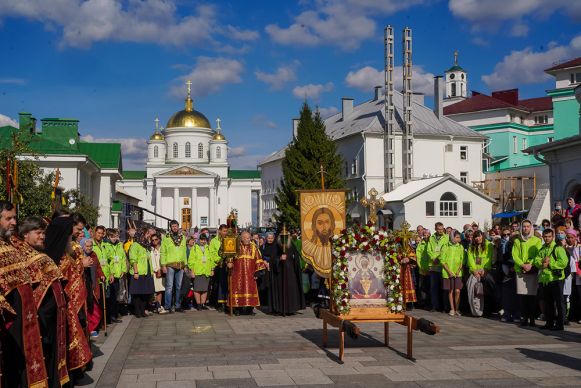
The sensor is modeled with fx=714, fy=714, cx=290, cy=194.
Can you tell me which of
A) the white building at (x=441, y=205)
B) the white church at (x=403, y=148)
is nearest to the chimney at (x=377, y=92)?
the white church at (x=403, y=148)

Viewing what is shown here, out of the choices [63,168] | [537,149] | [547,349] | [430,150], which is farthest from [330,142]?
[547,349]

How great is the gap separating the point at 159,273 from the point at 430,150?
4896 centimetres

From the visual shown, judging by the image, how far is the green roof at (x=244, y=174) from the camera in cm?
10638

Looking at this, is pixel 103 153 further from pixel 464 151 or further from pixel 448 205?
pixel 464 151

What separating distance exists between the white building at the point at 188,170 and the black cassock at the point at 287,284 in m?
75.2

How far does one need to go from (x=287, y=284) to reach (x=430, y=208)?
33.4 m

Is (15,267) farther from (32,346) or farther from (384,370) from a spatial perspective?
(384,370)

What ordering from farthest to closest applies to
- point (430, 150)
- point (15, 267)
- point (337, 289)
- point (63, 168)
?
point (430, 150)
point (63, 168)
point (337, 289)
point (15, 267)

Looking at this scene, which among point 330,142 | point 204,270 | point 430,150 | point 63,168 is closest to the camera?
point 204,270

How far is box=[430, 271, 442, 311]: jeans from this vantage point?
15875 millimetres

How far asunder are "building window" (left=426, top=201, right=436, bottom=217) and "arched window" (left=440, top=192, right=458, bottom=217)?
0.61 m

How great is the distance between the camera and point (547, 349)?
10.0m

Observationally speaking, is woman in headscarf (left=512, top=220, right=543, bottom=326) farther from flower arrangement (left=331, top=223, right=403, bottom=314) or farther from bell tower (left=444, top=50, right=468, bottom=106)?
bell tower (left=444, top=50, right=468, bottom=106)

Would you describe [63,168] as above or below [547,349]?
above
